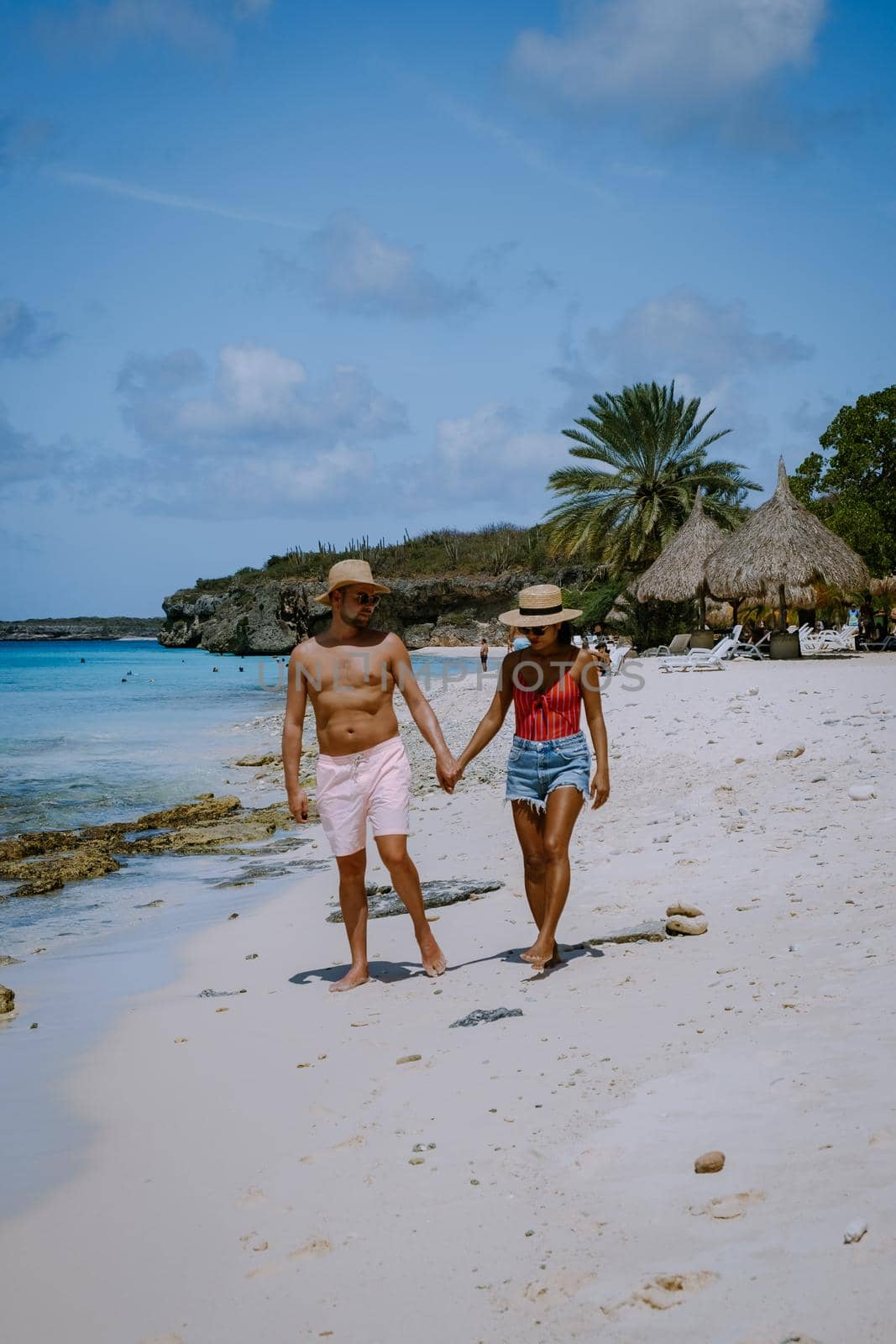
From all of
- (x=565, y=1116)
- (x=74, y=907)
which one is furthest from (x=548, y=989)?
(x=74, y=907)

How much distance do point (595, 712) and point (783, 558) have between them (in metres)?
18.4

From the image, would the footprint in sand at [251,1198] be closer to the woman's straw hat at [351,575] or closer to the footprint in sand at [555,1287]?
the footprint in sand at [555,1287]

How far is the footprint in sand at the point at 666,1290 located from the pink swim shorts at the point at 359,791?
260cm

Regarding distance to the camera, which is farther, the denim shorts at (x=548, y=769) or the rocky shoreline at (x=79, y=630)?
the rocky shoreline at (x=79, y=630)

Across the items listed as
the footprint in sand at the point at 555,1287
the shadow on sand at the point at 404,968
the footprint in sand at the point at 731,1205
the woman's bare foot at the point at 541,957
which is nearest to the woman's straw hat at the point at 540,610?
the woman's bare foot at the point at 541,957

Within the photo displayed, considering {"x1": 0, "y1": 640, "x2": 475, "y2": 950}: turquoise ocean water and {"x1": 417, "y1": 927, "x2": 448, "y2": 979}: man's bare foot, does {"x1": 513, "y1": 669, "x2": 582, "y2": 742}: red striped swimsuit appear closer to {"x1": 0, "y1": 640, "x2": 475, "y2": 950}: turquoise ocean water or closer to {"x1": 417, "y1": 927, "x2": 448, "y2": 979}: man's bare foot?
{"x1": 417, "y1": 927, "x2": 448, "y2": 979}: man's bare foot

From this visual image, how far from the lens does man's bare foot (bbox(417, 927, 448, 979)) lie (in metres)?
4.59

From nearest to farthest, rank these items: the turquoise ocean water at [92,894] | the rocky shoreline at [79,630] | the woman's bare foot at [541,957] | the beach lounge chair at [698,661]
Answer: the turquoise ocean water at [92,894] < the woman's bare foot at [541,957] < the beach lounge chair at [698,661] < the rocky shoreline at [79,630]

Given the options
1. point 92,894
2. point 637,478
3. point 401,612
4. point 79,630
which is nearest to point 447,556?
point 401,612

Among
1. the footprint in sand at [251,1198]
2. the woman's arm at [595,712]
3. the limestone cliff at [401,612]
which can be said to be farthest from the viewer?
the limestone cliff at [401,612]

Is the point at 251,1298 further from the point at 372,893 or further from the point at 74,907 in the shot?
the point at 74,907

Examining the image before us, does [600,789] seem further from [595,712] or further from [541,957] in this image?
[541,957]

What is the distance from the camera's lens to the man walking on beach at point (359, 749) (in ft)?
14.9

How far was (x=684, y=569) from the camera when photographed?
24703 mm
